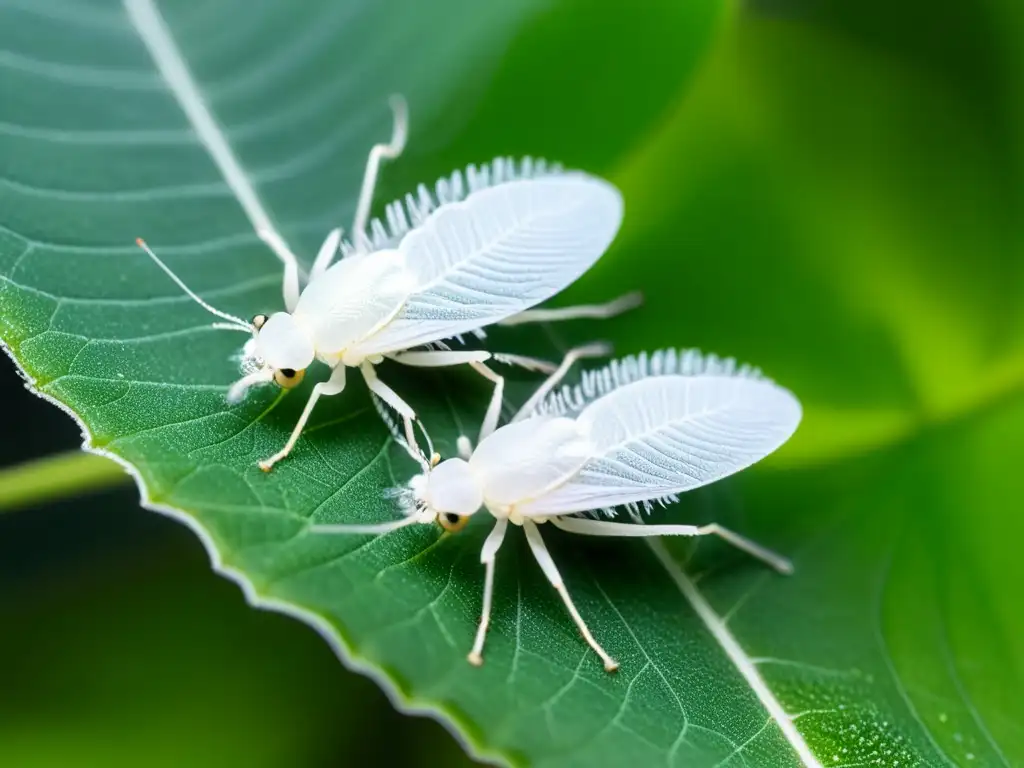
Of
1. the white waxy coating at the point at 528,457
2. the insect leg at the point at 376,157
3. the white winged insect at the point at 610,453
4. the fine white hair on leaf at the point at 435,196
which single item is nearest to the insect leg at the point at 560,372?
the white winged insect at the point at 610,453

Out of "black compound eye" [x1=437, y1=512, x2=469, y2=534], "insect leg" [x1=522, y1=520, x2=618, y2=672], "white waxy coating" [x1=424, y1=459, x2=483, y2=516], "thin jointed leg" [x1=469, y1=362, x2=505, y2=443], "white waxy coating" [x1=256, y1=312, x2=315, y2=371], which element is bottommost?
"insect leg" [x1=522, y1=520, x2=618, y2=672]

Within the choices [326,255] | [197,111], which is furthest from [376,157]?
[197,111]

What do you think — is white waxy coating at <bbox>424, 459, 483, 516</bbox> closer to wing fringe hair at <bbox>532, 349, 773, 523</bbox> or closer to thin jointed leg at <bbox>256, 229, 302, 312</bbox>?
wing fringe hair at <bbox>532, 349, 773, 523</bbox>

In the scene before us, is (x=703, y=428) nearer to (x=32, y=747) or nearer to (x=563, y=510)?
(x=563, y=510)

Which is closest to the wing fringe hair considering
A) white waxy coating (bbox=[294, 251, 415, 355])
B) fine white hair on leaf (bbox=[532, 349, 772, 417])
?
fine white hair on leaf (bbox=[532, 349, 772, 417])

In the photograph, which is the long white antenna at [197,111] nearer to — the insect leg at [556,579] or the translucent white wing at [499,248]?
the translucent white wing at [499,248]

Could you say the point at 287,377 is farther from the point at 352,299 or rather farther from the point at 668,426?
the point at 668,426
